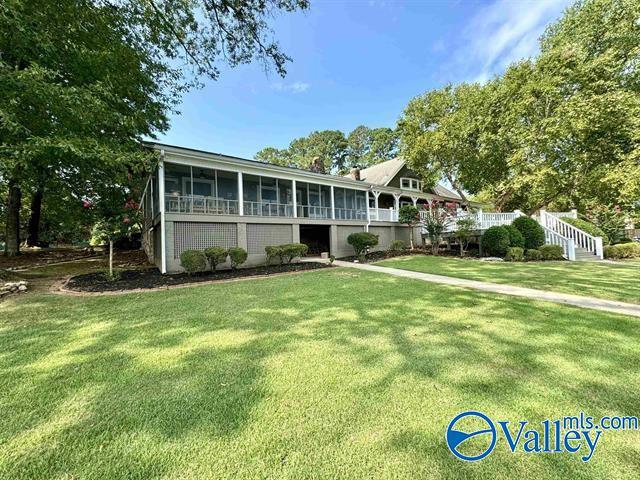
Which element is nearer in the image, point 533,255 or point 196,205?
point 196,205

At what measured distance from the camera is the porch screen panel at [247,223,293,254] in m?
12.3

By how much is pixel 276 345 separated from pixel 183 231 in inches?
337

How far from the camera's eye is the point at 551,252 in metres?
13.2

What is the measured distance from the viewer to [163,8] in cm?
998

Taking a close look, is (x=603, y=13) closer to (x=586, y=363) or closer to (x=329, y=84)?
(x=329, y=84)

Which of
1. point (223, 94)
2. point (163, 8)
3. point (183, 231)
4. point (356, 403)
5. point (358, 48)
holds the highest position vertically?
point (358, 48)

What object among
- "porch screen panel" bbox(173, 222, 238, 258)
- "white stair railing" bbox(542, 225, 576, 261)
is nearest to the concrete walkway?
"porch screen panel" bbox(173, 222, 238, 258)

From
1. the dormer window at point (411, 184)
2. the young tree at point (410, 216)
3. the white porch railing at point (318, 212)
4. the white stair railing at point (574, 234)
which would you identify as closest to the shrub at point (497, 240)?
the white stair railing at point (574, 234)

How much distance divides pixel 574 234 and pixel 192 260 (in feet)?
61.6

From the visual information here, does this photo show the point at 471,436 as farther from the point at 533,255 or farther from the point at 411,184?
the point at 411,184

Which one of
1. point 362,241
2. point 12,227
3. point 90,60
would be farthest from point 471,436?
point 12,227

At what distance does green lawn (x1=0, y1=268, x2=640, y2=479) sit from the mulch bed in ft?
8.81

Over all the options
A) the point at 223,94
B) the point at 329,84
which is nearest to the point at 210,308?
the point at 223,94
